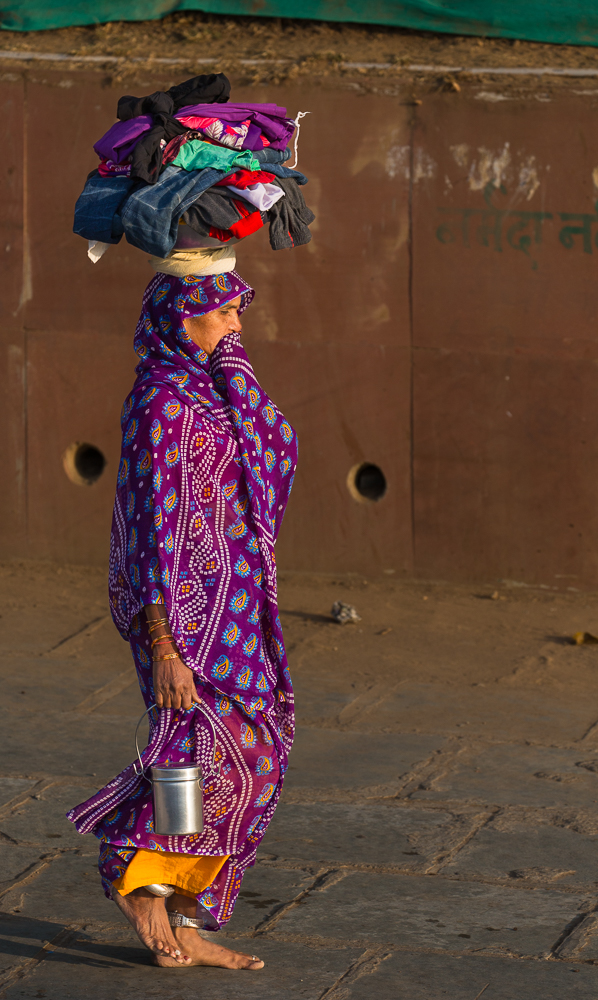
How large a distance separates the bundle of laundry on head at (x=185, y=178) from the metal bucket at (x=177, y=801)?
4.32ft

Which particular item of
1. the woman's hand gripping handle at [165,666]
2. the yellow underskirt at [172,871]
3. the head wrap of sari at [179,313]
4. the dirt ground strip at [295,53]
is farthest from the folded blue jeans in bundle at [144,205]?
the dirt ground strip at [295,53]

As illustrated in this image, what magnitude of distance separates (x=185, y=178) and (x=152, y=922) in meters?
1.90

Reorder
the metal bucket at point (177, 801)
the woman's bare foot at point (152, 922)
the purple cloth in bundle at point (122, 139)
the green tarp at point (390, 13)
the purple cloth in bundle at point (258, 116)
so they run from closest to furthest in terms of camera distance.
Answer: the metal bucket at point (177, 801) → the woman's bare foot at point (152, 922) → the purple cloth in bundle at point (122, 139) → the purple cloth in bundle at point (258, 116) → the green tarp at point (390, 13)

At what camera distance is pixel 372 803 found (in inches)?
182

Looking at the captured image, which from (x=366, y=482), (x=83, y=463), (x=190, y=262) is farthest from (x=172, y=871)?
(x=83, y=463)

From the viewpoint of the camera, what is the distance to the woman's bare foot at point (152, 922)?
3.42m

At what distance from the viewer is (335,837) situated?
171 inches

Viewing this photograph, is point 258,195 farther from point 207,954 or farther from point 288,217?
point 207,954

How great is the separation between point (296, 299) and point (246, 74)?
3.88 ft

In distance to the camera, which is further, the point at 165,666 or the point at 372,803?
the point at 372,803

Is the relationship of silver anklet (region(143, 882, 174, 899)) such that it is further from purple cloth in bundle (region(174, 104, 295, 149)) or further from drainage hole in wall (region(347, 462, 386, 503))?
drainage hole in wall (region(347, 462, 386, 503))

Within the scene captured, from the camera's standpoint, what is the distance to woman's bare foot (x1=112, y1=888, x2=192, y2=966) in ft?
11.2

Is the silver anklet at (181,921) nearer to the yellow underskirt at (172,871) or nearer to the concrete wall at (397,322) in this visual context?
the yellow underskirt at (172,871)

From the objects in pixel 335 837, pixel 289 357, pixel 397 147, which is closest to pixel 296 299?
pixel 289 357
